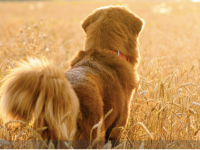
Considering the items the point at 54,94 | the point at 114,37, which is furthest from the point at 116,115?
the point at 114,37

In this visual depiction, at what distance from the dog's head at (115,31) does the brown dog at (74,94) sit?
0.17 meters

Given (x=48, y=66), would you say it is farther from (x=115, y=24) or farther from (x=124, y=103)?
(x=115, y=24)

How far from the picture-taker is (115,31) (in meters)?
2.35

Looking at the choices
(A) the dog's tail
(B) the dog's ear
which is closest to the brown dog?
(A) the dog's tail

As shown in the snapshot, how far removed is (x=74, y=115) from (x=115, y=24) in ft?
4.03

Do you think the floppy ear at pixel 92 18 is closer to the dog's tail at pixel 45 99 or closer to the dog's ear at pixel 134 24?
the dog's ear at pixel 134 24

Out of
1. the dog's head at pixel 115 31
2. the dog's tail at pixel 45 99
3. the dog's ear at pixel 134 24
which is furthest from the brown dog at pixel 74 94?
the dog's ear at pixel 134 24

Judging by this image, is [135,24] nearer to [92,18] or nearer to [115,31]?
[115,31]

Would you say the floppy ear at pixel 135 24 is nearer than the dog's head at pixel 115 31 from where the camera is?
No

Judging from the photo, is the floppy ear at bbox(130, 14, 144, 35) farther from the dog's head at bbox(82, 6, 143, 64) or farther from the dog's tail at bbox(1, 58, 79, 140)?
the dog's tail at bbox(1, 58, 79, 140)

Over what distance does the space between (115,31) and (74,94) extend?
1089mm

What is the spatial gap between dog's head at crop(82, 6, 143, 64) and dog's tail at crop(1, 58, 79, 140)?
928 millimetres

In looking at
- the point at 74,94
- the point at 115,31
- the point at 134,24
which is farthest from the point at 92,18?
the point at 74,94

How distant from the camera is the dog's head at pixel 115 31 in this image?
2318mm
